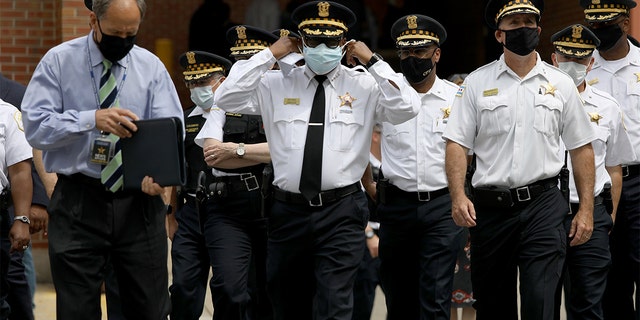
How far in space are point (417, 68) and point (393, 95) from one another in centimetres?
129

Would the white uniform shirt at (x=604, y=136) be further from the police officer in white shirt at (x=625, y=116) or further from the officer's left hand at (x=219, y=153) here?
the officer's left hand at (x=219, y=153)

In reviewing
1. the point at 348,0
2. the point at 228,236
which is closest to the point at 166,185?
the point at 228,236

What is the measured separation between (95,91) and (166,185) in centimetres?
67

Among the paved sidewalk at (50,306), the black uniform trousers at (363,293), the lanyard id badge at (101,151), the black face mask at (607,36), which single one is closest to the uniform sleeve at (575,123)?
the black face mask at (607,36)

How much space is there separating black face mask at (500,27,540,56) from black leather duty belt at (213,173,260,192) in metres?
2.20

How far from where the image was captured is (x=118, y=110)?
661 cm

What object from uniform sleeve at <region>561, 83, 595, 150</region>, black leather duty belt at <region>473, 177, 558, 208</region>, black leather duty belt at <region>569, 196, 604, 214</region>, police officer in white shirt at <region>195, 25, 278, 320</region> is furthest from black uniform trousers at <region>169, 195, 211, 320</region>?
uniform sleeve at <region>561, 83, 595, 150</region>

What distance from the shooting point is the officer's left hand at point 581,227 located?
26.4ft

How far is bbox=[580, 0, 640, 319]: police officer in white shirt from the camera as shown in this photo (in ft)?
31.5

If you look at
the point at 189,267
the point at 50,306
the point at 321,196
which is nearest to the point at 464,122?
the point at 321,196

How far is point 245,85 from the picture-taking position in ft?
26.0

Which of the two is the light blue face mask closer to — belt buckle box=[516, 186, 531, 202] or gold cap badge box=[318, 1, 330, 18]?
gold cap badge box=[318, 1, 330, 18]

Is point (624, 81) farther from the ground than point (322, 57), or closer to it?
closer to it

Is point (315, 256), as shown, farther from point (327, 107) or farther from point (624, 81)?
point (624, 81)
